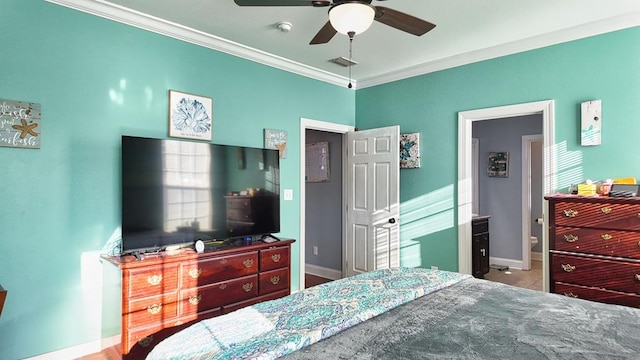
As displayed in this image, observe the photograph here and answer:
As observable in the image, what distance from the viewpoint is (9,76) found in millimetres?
2482

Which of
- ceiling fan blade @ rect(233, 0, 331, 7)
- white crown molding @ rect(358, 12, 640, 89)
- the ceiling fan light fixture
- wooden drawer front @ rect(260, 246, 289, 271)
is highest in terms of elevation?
white crown molding @ rect(358, 12, 640, 89)

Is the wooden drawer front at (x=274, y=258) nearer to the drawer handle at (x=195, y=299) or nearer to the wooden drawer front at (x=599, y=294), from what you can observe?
the drawer handle at (x=195, y=299)

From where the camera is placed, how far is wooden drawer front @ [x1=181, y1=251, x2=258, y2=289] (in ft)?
9.12

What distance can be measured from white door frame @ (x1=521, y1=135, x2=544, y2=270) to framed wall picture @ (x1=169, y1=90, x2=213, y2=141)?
4.61 m

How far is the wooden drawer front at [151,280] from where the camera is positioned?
8.21ft

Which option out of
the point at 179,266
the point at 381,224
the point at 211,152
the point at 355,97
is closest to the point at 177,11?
the point at 211,152

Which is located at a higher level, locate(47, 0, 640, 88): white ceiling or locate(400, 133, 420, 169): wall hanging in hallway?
locate(47, 0, 640, 88): white ceiling

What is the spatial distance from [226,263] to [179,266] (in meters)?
0.38

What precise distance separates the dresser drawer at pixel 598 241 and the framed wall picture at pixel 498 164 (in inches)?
122

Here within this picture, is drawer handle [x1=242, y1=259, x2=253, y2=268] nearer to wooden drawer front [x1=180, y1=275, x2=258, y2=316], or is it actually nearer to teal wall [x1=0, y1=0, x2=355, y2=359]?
wooden drawer front [x1=180, y1=275, x2=258, y2=316]

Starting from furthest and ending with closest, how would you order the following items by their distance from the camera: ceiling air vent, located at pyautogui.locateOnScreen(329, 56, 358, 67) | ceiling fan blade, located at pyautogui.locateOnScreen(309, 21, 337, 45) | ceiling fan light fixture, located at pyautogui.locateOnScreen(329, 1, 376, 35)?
ceiling air vent, located at pyautogui.locateOnScreen(329, 56, 358, 67)
ceiling fan blade, located at pyautogui.locateOnScreen(309, 21, 337, 45)
ceiling fan light fixture, located at pyautogui.locateOnScreen(329, 1, 376, 35)

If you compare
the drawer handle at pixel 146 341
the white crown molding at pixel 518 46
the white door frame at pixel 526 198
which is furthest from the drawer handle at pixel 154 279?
the white door frame at pixel 526 198

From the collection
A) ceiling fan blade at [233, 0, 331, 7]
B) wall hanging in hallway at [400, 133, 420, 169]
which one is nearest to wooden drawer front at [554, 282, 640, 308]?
wall hanging in hallway at [400, 133, 420, 169]

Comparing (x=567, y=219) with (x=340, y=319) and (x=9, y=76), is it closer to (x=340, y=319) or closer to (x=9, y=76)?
(x=340, y=319)
